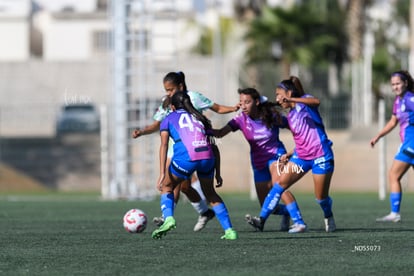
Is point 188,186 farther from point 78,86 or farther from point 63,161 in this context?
point 78,86

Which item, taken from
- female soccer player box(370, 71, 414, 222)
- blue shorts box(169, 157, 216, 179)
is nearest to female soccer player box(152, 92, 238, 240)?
blue shorts box(169, 157, 216, 179)

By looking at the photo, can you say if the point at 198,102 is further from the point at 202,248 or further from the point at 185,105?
the point at 202,248

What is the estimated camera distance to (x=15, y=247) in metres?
13.0

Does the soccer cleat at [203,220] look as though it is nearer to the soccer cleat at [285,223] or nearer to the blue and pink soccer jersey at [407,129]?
the soccer cleat at [285,223]

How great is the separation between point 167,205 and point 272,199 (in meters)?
1.72

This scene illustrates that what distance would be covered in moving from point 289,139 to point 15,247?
22.4m

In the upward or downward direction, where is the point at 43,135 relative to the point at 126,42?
downward

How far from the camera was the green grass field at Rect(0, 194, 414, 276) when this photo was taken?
1067cm

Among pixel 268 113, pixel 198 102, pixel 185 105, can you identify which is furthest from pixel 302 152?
pixel 185 105

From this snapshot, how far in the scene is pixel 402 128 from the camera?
17.2 metres

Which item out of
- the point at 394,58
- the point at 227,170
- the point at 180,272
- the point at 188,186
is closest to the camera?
the point at 180,272

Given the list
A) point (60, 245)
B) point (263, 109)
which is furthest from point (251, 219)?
point (60, 245)

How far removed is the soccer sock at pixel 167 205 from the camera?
44.9 feet

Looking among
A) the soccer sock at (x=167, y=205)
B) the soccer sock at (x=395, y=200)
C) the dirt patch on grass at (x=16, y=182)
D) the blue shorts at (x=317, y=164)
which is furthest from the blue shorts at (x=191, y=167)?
the dirt patch on grass at (x=16, y=182)
